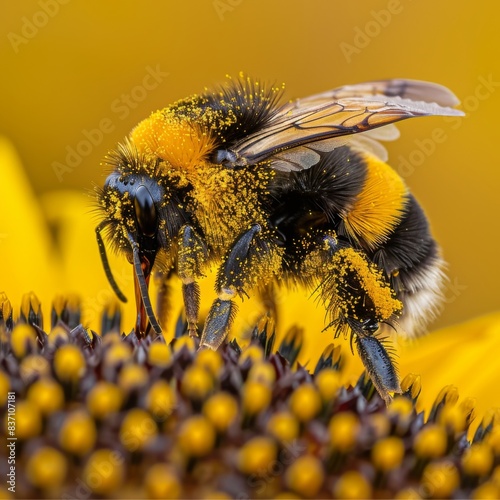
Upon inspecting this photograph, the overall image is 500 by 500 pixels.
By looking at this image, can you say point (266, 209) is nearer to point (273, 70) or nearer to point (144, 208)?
point (144, 208)

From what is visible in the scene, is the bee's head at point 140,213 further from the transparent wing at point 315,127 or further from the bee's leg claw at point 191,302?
the transparent wing at point 315,127

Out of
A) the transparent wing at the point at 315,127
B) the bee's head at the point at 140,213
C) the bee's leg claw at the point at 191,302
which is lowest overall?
the bee's leg claw at the point at 191,302

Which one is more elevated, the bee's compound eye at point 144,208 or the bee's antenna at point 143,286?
the bee's compound eye at point 144,208

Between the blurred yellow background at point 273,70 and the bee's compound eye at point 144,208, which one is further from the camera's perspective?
the blurred yellow background at point 273,70

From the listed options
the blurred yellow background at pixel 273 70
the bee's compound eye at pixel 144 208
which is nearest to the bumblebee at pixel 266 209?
the bee's compound eye at pixel 144 208

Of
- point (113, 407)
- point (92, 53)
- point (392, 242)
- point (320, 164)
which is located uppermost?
point (92, 53)

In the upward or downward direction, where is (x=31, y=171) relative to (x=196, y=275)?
upward

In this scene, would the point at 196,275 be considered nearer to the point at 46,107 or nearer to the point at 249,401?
the point at 249,401

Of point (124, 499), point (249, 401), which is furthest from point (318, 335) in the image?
point (124, 499)
